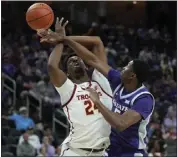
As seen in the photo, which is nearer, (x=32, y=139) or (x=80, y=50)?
(x=80, y=50)

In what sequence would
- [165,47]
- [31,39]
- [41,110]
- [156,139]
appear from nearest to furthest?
[156,139]
[41,110]
[31,39]
[165,47]

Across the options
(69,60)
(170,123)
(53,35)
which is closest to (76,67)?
(69,60)

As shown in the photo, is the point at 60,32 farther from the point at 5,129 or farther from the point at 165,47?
the point at 165,47

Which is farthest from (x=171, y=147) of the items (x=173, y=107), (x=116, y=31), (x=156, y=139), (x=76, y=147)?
(x=116, y=31)

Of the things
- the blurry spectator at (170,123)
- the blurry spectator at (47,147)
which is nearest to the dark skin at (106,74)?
the blurry spectator at (47,147)

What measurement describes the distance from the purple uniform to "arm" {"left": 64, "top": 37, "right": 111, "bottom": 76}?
0.30 meters

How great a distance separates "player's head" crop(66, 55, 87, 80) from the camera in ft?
20.7

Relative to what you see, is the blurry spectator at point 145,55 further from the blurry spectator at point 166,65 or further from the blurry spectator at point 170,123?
the blurry spectator at point 170,123

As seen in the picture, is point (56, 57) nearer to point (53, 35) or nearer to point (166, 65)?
point (53, 35)

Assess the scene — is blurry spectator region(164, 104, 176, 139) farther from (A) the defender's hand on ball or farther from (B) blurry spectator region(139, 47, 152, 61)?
(A) the defender's hand on ball

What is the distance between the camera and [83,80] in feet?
21.2

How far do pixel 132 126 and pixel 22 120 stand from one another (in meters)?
8.07

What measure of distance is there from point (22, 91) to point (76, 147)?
9402 mm

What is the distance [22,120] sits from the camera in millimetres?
13742
